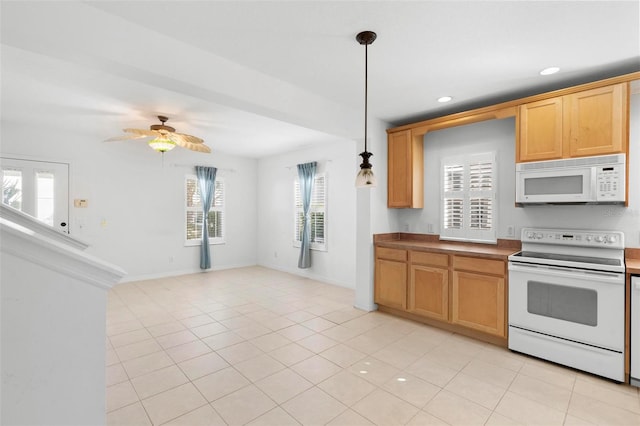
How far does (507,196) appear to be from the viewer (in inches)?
143

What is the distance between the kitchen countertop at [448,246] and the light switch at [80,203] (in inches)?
199

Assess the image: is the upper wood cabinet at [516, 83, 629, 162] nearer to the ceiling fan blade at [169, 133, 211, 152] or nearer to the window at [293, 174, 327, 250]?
the window at [293, 174, 327, 250]

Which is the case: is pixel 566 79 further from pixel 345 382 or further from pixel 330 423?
pixel 330 423

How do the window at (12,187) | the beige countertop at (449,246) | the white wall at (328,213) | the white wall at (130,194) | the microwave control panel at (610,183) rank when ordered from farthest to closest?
the white wall at (328,213), the white wall at (130,194), the window at (12,187), the beige countertop at (449,246), the microwave control panel at (610,183)

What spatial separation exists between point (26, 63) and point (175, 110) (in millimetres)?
1438

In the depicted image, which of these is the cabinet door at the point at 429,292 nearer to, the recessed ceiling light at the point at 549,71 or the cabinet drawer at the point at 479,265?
the cabinet drawer at the point at 479,265

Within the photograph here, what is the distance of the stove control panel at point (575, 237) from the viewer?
2867 millimetres

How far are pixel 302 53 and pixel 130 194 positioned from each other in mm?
4913

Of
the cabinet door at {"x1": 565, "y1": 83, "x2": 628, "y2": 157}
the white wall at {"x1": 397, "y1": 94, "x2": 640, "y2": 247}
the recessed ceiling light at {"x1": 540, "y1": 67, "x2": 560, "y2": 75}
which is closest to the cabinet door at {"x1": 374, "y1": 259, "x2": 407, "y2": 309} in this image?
the white wall at {"x1": 397, "y1": 94, "x2": 640, "y2": 247}

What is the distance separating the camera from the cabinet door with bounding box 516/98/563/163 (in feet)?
9.84

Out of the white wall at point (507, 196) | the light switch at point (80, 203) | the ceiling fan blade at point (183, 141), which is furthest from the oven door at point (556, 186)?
the light switch at point (80, 203)

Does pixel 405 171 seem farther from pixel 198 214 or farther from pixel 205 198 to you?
pixel 198 214

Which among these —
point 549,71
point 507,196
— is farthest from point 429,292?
point 549,71

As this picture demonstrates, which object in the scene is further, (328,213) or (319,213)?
(319,213)
